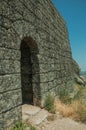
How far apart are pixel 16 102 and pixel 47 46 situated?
3163mm

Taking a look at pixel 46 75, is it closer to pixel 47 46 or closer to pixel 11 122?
pixel 47 46

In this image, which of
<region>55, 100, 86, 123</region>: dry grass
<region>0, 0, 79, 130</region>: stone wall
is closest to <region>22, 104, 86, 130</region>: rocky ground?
<region>55, 100, 86, 123</region>: dry grass

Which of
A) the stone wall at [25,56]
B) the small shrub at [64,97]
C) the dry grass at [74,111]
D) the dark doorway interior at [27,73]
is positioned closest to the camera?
the stone wall at [25,56]

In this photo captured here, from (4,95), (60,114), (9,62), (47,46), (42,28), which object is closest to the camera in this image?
(4,95)

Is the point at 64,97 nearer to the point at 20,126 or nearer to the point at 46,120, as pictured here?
the point at 46,120

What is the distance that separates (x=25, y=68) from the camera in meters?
6.60

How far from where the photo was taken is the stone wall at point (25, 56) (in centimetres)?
441

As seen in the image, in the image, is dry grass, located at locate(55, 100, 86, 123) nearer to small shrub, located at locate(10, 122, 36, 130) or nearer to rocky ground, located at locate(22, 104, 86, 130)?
rocky ground, located at locate(22, 104, 86, 130)

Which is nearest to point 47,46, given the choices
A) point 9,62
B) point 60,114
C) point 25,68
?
point 25,68

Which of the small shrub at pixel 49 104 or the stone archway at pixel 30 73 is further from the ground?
the stone archway at pixel 30 73

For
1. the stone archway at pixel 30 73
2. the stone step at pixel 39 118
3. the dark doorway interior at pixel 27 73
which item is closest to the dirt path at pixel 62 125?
the stone step at pixel 39 118

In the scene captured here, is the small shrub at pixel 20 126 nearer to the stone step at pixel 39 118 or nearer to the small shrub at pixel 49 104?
the stone step at pixel 39 118

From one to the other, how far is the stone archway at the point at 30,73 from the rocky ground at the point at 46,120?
0.48 m

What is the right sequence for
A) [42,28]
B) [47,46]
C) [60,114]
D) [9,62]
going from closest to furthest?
[9,62], [60,114], [42,28], [47,46]
